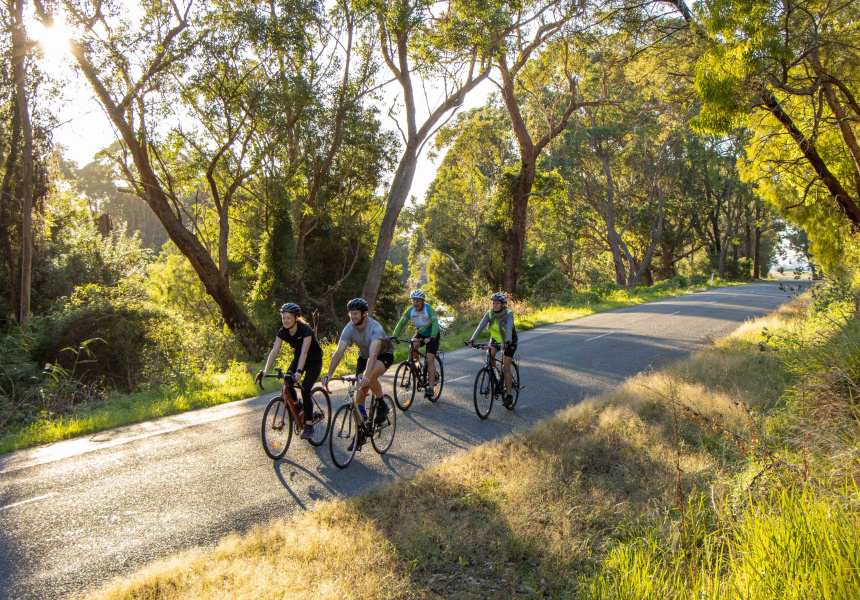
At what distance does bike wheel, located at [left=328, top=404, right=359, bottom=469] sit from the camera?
22.2 ft

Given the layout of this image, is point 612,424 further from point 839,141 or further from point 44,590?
point 839,141

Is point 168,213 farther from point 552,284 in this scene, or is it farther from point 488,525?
point 552,284

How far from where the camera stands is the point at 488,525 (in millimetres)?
4973

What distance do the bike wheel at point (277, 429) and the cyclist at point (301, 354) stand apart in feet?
0.75

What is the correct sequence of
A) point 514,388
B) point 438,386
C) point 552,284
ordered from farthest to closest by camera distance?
point 552,284 < point 438,386 < point 514,388

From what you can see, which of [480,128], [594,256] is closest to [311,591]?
[480,128]

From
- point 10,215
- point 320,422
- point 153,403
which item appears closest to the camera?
point 320,422

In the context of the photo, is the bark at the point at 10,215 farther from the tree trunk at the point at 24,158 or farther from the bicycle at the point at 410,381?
the bicycle at the point at 410,381

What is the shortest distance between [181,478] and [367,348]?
2.80 meters

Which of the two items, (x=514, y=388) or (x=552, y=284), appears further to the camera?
(x=552, y=284)

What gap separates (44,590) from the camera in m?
4.11

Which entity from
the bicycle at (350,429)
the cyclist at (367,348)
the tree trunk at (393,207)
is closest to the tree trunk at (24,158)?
the tree trunk at (393,207)

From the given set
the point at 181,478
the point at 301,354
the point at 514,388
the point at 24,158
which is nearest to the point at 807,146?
the point at 514,388

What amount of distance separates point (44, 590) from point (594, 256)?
57.5 metres
